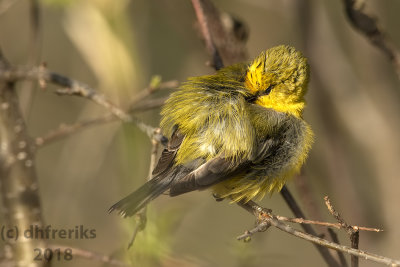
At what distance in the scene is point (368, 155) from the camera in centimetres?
446

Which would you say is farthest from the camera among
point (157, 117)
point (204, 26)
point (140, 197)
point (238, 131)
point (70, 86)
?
point (157, 117)

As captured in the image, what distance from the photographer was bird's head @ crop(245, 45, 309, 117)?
329cm

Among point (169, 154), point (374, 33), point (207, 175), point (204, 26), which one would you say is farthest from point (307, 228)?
point (204, 26)

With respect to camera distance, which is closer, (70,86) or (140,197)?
(140,197)

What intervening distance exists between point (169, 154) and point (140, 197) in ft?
1.66

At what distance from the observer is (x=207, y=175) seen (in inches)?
114

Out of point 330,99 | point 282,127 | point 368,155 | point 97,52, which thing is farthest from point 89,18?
point 368,155

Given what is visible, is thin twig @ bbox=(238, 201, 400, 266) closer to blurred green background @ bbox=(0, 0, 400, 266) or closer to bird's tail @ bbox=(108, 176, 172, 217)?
blurred green background @ bbox=(0, 0, 400, 266)

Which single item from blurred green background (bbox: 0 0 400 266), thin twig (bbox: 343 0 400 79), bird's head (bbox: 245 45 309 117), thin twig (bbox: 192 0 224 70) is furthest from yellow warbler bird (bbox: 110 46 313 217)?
thin twig (bbox: 343 0 400 79)

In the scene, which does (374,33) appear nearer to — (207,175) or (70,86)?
(207,175)

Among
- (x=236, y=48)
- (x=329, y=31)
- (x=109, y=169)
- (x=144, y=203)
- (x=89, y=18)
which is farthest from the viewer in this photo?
(x=109, y=169)

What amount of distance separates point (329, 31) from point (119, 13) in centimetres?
226

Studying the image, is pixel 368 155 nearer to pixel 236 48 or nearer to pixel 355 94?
pixel 355 94

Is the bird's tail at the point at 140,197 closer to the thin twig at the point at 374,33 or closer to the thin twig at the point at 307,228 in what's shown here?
the thin twig at the point at 307,228
